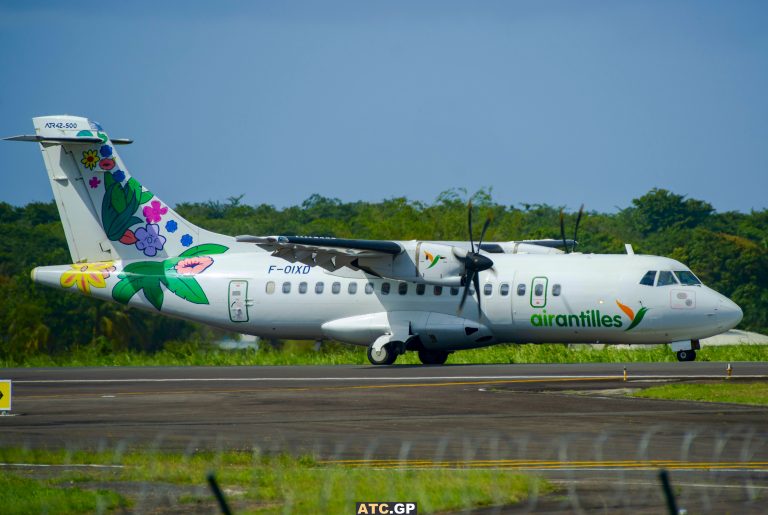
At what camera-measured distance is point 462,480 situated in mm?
12562

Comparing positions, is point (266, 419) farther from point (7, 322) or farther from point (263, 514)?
point (7, 322)

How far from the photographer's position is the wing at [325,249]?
30812 mm

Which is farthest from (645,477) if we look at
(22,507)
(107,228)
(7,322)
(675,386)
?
(7,322)

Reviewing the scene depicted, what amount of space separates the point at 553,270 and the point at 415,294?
4061 mm

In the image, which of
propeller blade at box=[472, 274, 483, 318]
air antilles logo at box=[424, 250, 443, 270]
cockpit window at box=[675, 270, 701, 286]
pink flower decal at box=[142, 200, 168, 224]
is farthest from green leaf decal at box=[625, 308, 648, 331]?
pink flower decal at box=[142, 200, 168, 224]

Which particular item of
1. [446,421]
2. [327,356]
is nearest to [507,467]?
[446,421]

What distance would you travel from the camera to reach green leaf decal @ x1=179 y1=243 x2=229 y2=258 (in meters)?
36.2

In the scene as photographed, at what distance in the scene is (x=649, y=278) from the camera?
31312 millimetres

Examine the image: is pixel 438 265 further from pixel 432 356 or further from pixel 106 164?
pixel 106 164

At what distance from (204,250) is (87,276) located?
3707mm

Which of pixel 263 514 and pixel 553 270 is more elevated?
pixel 553 270

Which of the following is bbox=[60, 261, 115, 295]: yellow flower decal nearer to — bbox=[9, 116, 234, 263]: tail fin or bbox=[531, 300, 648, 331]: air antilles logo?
bbox=[9, 116, 234, 263]: tail fin

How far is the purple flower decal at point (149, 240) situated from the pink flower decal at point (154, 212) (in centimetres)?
→ 23

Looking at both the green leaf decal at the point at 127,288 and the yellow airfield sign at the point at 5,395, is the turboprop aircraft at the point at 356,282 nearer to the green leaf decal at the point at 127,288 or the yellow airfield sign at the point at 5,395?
the green leaf decal at the point at 127,288
